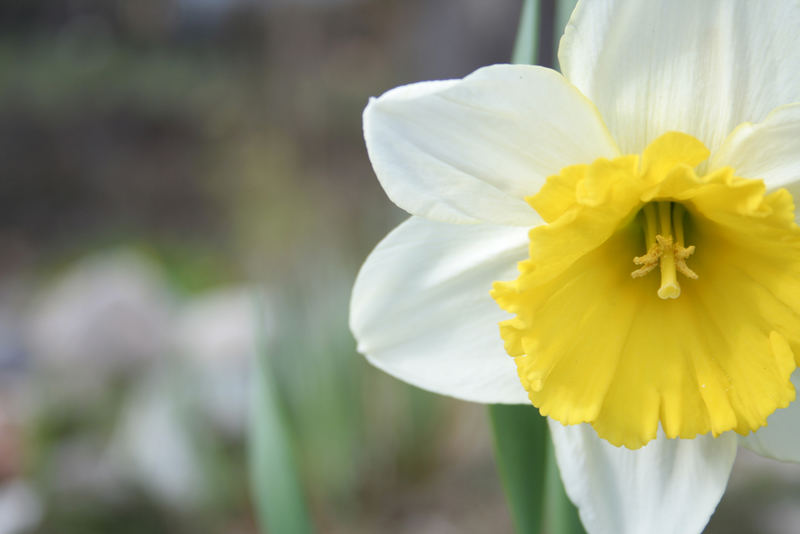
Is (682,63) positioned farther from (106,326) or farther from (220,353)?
(106,326)

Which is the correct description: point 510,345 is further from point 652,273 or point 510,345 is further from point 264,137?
point 264,137

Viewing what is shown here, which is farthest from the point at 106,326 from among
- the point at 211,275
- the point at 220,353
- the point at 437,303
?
the point at 437,303

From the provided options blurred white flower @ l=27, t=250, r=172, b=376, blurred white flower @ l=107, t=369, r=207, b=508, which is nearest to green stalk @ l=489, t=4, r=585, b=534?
blurred white flower @ l=107, t=369, r=207, b=508

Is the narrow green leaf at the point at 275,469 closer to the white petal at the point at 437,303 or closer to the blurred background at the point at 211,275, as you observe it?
the blurred background at the point at 211,275

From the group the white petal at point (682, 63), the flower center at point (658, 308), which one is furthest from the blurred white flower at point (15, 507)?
the white petal at point (682, 63)

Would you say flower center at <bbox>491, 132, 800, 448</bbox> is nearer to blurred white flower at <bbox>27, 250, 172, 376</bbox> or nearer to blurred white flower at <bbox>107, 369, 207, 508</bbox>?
blurred white flower at <bbox>107, 369, 207, 508</bbox>

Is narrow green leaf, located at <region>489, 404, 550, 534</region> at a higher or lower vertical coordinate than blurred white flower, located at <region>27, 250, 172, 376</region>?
lower
